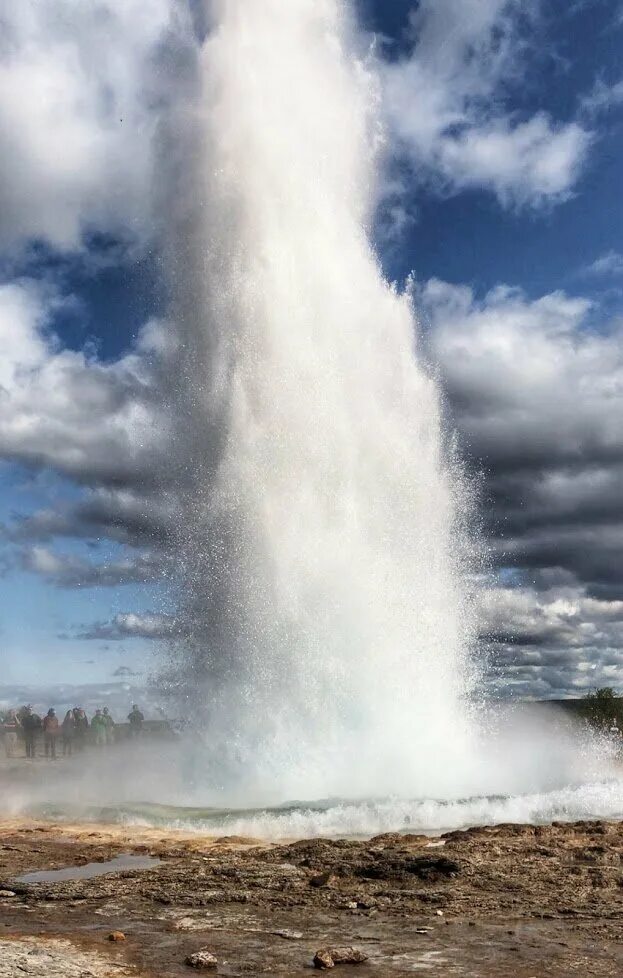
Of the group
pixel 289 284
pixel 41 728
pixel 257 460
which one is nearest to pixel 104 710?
pixel 41 728

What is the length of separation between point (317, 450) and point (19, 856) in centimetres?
1119

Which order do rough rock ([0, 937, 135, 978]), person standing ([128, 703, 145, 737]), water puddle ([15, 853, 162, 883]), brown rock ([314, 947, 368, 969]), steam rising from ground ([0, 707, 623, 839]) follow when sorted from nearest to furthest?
rough rock ([0, 937, 135, 978]) < brown rock ([314, 947, 368, 969]) < water puddle ([15, 853, 162, 883]) < steam rising from ground ([0, 707, 623, 839]) < person standing ([128, 703, 145, 737])

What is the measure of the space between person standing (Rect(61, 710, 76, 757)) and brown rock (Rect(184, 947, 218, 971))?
83.5ft

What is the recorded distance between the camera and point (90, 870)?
33.8 feet

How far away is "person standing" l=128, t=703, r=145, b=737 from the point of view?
27359mm

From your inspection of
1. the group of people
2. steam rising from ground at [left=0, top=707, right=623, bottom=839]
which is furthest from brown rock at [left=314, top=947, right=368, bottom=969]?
the group of people

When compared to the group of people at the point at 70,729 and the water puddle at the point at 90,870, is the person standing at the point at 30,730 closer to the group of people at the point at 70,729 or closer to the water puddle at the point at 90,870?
the group of people at the point at 70,729

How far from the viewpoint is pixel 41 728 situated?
30922mm

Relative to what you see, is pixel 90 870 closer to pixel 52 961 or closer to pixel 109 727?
pixel 52 961

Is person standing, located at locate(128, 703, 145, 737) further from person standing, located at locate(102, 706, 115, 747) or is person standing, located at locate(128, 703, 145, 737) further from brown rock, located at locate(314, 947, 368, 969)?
brown rock, located at locate(314, 947, 368, 969)

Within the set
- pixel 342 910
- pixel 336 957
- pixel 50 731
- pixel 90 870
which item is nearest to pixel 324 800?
pixel 90 870

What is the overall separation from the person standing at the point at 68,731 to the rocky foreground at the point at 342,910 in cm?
1979

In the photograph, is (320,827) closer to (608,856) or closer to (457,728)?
(608,856)

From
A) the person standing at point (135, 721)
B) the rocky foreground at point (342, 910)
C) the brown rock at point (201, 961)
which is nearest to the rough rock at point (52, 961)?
the rocky foreground at point (342, 910)
